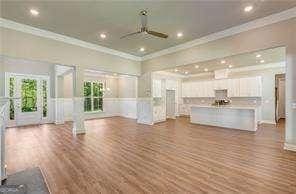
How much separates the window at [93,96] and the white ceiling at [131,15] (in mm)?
5791

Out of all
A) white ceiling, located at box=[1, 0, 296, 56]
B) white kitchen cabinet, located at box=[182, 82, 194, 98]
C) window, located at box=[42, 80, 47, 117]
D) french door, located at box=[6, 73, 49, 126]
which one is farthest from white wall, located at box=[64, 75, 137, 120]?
white ceiling, located at box=[1, 0, 296, 56]

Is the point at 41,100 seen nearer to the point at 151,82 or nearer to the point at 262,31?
the point at 151,82

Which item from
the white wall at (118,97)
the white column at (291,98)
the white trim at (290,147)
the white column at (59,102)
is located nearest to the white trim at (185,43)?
the white column at (291,98)

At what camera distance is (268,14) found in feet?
14.3

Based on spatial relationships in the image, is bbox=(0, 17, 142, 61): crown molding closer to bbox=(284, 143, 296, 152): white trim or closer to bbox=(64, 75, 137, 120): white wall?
bbox=(64, 75, 137, 120): white wall

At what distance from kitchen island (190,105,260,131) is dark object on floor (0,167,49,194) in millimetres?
6981

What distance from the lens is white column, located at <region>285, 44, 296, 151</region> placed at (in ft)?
13.6

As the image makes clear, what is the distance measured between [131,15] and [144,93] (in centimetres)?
476

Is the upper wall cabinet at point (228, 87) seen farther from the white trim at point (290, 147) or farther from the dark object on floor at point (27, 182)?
the dark object on floor at point (27, 182)

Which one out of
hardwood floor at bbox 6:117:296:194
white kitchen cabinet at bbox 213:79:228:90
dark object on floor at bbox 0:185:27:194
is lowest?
hardwood floor at bbox 6:117:296:194

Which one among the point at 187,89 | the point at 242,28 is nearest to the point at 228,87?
the point at 187,89

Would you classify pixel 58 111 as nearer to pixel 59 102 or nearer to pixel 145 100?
pixel 59 102

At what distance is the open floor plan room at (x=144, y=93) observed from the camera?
110 inches

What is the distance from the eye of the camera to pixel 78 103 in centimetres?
642
